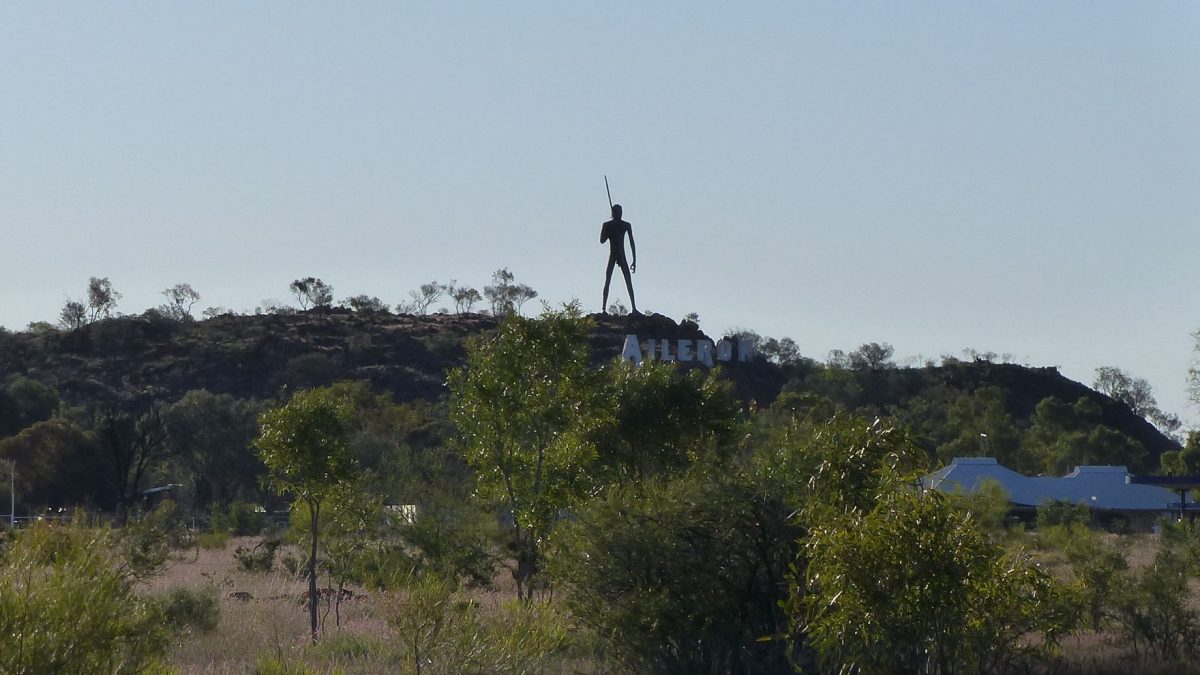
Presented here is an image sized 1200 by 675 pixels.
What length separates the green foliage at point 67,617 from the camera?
895cm

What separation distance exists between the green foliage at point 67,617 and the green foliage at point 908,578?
4.75 m

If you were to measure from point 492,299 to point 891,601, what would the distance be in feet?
316

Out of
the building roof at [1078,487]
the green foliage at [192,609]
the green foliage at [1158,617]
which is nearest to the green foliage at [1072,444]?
the building roof at [1078,487]

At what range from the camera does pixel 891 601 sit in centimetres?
974

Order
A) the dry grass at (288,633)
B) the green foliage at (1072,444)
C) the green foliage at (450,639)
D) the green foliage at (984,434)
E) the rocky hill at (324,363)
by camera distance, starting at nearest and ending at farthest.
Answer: the green foliage at (450,639)
the dry grass at (288,633)
the green foliage at (984,434)
the green foliage at (1072,444)
the rocky hill at (324,363)

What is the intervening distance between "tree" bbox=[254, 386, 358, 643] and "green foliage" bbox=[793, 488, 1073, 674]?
1128cm

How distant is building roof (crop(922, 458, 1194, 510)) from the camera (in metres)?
53.2

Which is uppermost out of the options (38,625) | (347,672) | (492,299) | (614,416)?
(492,299)

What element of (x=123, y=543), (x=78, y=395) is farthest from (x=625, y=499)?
(x=78, y=395)

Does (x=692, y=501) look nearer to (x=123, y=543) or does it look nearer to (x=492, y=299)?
(x=123, y=543)

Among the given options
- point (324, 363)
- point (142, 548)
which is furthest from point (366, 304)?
point (142, 548)

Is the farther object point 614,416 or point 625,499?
point 614,416

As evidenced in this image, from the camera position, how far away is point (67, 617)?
921cm

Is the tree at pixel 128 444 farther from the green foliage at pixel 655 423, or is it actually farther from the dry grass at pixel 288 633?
the green foliage at pixel 655 423
